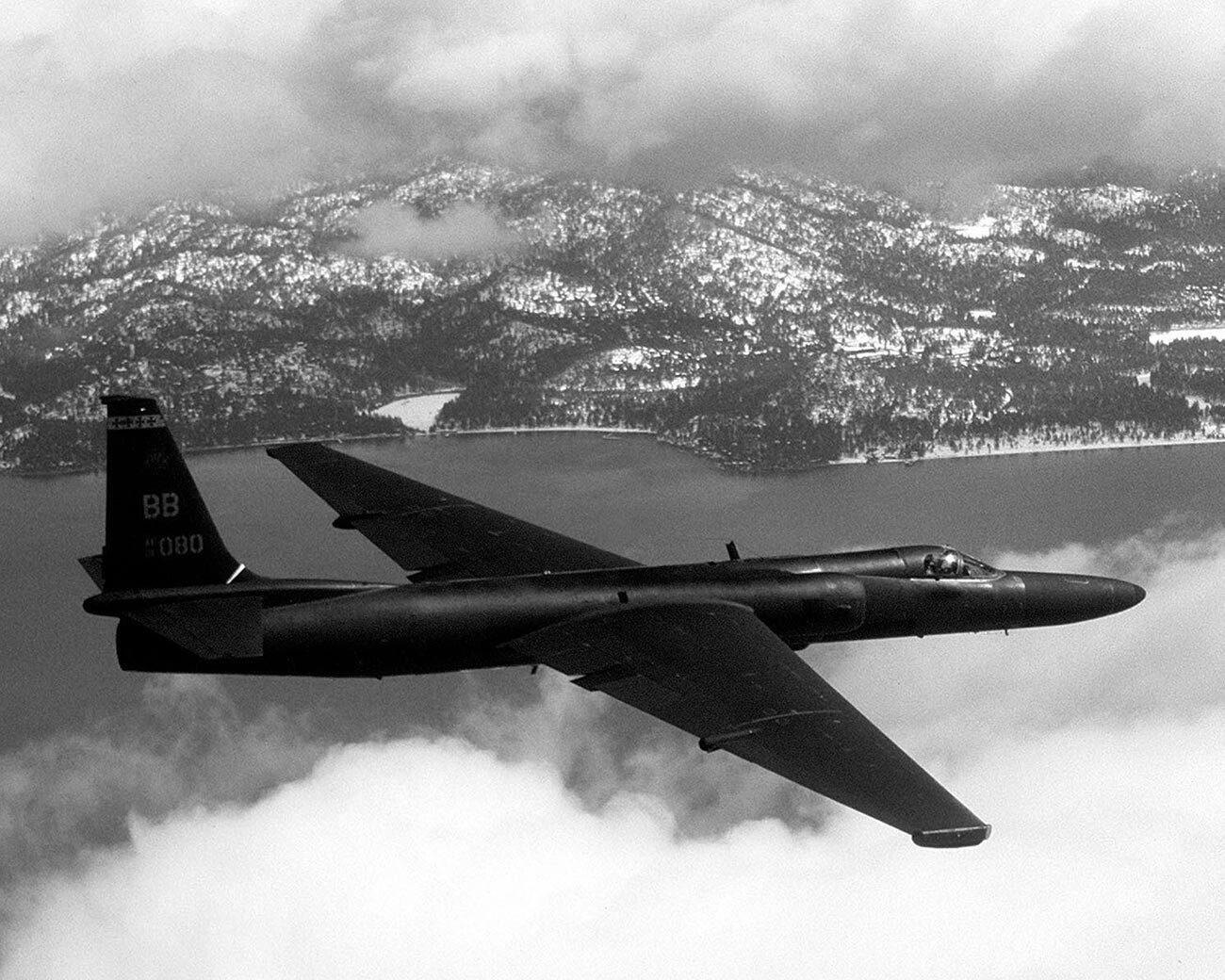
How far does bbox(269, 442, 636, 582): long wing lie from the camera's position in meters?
50.1

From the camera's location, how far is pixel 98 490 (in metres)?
178

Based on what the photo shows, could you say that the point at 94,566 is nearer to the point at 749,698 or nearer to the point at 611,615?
the point at 611,615

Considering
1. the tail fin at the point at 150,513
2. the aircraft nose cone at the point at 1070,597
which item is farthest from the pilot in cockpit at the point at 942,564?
the tail fin at the point at 150,513

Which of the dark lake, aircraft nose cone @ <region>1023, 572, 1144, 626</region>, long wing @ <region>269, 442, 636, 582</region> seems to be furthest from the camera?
the dark lake

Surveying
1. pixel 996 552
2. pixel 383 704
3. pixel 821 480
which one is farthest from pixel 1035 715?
pixel 821 480

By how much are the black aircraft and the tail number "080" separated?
0.05 m

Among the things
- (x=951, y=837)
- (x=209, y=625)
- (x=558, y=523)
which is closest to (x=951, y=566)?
(x=951, y=837)

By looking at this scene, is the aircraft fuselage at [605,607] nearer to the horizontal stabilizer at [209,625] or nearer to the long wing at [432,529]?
the horizontal stabilizer at [209,625]

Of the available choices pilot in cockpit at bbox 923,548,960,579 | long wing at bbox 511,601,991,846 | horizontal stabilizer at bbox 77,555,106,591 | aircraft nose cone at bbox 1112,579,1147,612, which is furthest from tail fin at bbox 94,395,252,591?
aircraft nose cone at bbox 1112,579,1147,612

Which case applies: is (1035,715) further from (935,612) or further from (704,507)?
(704,507)

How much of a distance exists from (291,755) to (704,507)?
277 feet

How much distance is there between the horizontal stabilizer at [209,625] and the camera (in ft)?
121

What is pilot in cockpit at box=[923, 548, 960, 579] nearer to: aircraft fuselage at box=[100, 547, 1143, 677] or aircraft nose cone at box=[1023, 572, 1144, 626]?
aircraft fuselage at box=[100, 547, 1143, 677]

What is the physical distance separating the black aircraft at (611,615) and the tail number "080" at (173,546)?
0.05 meters
